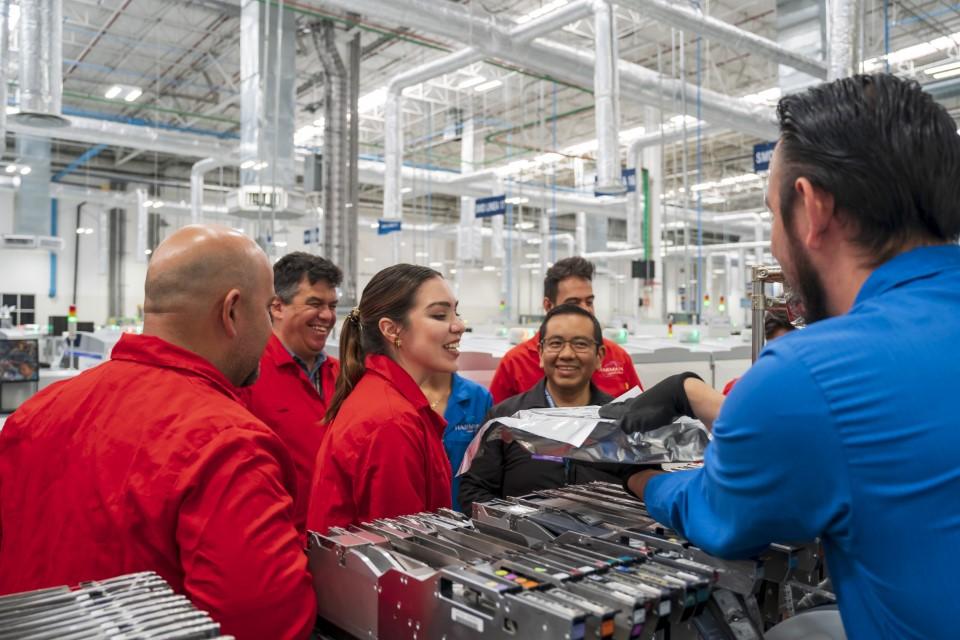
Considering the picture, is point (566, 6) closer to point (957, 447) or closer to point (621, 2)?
point (621, 2)

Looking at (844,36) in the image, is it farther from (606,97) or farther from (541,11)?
(541,11)

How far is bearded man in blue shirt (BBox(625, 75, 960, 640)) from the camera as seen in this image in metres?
0.67

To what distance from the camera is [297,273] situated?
2570mm

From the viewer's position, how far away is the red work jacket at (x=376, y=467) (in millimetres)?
1395

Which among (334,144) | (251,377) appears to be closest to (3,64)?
(334,144)

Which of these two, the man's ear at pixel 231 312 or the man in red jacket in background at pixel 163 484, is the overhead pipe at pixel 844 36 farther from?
the man in red jacket in background at pixel 163 484

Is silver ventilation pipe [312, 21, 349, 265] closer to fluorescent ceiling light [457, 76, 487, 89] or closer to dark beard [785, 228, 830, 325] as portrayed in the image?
fluorescent ceiling light [457, 76, 487, 89]

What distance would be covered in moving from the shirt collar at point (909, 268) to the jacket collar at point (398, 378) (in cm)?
105

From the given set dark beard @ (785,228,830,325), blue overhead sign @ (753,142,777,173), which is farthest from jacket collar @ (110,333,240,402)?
blue overhead sign @ (753,142,777,173)

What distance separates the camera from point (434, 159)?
1411 centimetres

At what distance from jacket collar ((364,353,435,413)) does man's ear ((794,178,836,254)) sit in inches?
39.3

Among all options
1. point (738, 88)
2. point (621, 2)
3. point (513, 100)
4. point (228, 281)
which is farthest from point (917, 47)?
point (228, 281)

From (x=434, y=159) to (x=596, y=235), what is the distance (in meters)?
3.55

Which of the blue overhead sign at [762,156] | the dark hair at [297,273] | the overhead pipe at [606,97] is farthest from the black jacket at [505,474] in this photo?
the blue overhead sign at [762,156]
